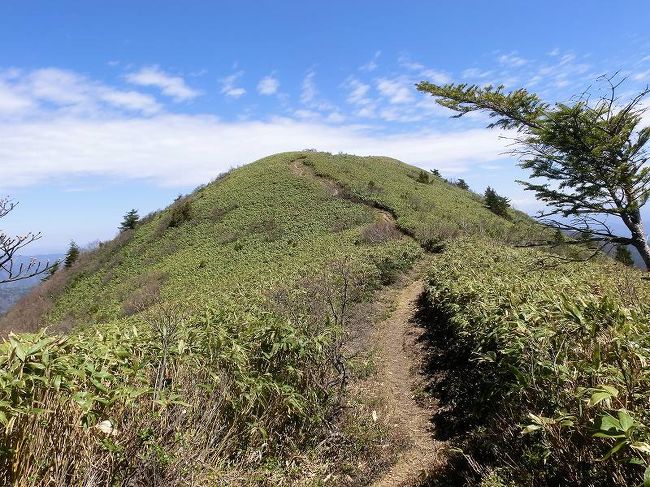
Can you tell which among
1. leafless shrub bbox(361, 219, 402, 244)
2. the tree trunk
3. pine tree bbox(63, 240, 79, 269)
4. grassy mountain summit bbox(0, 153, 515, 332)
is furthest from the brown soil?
pine tree bbox(63, 240, 79, 269)

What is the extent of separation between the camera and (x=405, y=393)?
906 cm

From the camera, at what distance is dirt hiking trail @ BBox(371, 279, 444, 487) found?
6.00 metres

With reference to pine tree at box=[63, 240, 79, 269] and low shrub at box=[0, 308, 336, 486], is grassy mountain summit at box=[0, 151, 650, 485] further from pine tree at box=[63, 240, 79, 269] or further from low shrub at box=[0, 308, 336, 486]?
pine tree at box=[63, 240, 79, 269]

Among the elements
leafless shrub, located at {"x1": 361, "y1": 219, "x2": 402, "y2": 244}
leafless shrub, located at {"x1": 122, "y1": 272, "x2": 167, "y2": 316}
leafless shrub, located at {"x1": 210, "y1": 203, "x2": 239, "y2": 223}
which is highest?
leafless shrub, located at {"x1": 210, "y1": 203, "x2": 239, "y2": 223}

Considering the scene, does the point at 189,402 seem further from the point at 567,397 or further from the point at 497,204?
the point at 497,204

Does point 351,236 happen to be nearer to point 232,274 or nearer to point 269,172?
point 232,274

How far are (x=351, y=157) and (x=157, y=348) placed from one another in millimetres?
50131

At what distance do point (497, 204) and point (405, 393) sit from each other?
39824 mm

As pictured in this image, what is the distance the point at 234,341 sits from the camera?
5.20 metres

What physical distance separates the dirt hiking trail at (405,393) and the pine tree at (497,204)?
30.9 metres

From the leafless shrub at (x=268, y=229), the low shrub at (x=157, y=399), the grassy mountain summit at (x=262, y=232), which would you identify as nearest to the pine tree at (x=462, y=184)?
the grassy mountain summit at (x=262, y=232)

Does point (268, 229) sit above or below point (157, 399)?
above

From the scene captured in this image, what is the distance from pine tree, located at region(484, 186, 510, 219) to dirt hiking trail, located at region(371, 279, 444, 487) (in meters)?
30.9

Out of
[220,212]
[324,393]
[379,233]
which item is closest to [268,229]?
[220,212]
